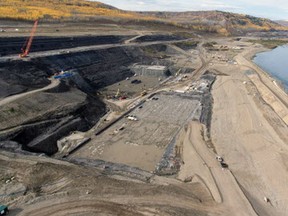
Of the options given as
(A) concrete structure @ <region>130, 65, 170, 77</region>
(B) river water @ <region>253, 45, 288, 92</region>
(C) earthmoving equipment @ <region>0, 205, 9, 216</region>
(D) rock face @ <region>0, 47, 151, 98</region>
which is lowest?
(B) river water @ <region>253, 45, 288, 92</region>

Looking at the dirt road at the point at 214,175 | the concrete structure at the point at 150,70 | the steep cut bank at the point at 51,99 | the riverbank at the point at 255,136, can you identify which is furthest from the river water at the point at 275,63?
the dirt road at the point at 214,175

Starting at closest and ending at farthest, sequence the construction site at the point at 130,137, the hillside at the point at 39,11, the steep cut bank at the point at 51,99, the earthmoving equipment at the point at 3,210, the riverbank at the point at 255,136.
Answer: the earthmoving equipment at the point at 3,210 → the construction site at the point at 130,137 → the riverbank at the point at 255,136 → the steep cut bank at the point at 51,99 → the hillside at the point at 39,11

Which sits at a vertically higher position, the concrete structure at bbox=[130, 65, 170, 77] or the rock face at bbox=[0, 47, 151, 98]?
the rock face at bbox=[0, 47, 151, 98]

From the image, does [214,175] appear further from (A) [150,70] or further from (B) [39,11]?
(B) [39,11]

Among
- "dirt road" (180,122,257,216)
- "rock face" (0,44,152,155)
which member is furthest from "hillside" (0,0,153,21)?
"dirt road" (180,122,257,216)

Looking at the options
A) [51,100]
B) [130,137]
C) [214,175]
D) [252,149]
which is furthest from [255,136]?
[51,100]

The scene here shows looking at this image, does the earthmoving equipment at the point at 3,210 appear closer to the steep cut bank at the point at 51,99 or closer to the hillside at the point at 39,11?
the steep cut bank at the point at 51,99

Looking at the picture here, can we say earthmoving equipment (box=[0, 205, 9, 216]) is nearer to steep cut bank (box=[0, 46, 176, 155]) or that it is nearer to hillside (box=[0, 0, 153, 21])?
steep cut bank (box=[0, 46, 176, 155])
